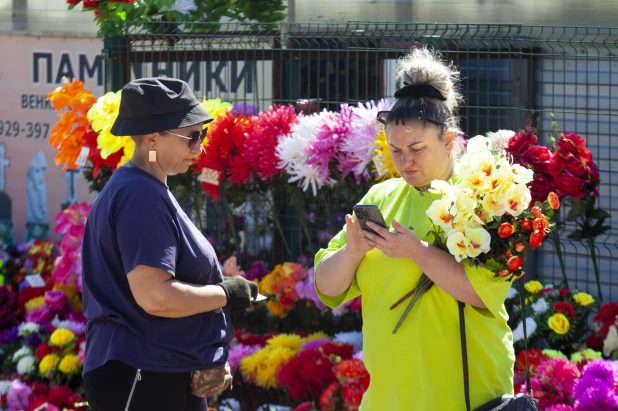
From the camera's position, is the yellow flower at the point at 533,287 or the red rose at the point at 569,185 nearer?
the red rose at the point at 569,185

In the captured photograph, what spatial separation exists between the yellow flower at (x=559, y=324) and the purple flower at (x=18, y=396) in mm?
2767

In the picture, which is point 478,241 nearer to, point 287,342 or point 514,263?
point 514,263

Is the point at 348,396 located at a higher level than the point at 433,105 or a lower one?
lower

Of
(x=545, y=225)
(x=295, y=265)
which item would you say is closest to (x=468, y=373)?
(x=545, y=225)

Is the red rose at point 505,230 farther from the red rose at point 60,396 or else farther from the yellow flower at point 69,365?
the yellow flower at point 69,365

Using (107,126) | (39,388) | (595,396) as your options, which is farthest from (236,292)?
(39,388)

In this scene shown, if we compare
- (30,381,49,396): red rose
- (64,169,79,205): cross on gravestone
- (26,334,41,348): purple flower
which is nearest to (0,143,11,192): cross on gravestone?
(64,169,79,205): cross on gravestone

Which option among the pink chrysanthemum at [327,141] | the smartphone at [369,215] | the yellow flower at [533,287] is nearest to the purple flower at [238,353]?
the pink chrysanthemum at [327,141]

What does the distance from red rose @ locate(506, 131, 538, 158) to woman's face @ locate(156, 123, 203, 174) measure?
182cm

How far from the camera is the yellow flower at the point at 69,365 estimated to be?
5.16 meters

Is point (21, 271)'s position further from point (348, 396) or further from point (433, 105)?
point (433, 105)

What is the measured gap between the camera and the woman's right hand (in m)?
2.72

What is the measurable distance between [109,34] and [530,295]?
3.19m

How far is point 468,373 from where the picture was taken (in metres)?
2.70
